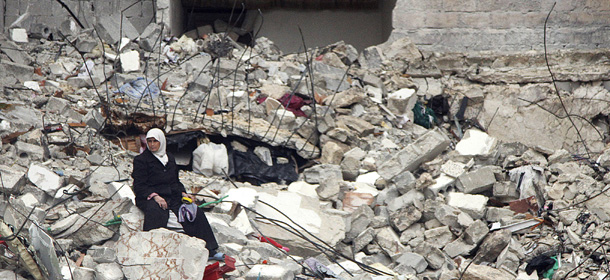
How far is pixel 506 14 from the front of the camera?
10.0m

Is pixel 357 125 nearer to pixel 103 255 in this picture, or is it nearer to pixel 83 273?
pixel 103 255

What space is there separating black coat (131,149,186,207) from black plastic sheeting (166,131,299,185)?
2162 mm

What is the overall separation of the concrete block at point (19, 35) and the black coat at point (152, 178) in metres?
5.71

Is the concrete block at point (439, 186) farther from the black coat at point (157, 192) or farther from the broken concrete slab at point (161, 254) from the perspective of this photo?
the broken concrete slab at point (161, 254)

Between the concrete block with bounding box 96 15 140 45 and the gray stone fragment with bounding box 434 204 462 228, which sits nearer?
the gray stone fragment with bounding box 434 204 462 228

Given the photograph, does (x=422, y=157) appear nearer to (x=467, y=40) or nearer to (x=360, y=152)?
(x=360, y=152)

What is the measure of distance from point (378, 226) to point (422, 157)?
4.20 ft

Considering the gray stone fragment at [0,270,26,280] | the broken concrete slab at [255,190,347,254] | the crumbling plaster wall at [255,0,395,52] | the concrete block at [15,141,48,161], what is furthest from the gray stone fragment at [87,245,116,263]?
the crumbling plaster wall at [255,0,395,52]

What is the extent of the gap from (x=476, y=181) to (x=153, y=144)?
3.80 m

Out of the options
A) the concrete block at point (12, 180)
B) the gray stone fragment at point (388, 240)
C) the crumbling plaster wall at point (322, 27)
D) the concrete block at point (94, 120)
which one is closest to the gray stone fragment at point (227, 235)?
the gray stone fragment at point (388, 240)

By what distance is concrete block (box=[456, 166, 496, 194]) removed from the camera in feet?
24.5

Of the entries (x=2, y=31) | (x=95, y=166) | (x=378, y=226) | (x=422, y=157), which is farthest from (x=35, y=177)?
(x=2, y=31)

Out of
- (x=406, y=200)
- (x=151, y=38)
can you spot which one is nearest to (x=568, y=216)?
Result: (x=406, y=200)

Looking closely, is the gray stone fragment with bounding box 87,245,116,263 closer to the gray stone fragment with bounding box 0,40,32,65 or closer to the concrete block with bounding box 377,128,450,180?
the concrete block with bounding box 377,128,450,180
